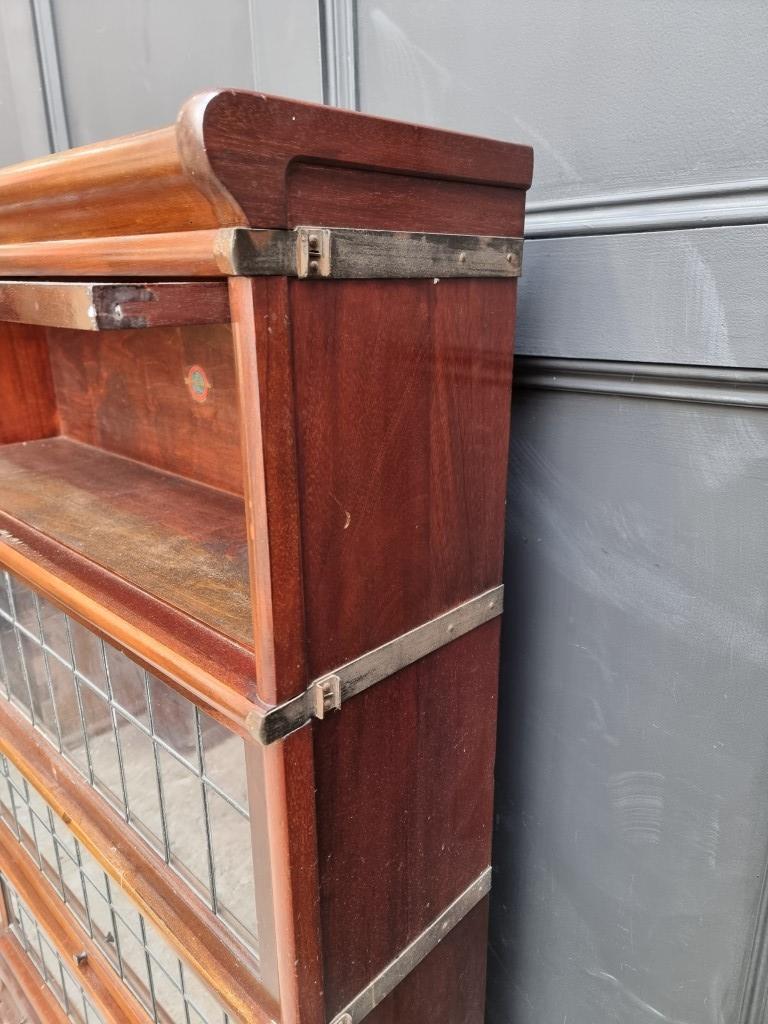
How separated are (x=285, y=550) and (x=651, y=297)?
1.46 feet

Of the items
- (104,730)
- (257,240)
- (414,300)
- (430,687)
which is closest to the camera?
(257,240)

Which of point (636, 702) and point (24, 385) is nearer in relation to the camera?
point (636, 702)

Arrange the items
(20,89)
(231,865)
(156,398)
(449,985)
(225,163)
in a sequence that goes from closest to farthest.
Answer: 1. (225,163)
2. (231,865)
3. (449,985)
4. (156,398)
5. (20,89)

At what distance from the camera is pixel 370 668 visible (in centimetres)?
66

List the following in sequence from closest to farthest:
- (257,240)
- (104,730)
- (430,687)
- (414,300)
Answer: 1. (257,240)
2. (414,300)
3. (430,687)
4. (104,730)

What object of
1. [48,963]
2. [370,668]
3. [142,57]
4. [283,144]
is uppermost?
[142,57]

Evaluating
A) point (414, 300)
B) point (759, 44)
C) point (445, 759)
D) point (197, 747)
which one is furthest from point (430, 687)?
point (759, 44)

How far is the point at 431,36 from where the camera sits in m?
0.83

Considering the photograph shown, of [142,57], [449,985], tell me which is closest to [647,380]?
[449,985]

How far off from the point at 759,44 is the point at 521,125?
24cm

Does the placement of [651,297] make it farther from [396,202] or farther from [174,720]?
[174,720]

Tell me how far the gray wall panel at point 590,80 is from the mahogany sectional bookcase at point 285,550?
0.13 meters

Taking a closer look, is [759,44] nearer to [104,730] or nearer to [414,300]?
[414,300]

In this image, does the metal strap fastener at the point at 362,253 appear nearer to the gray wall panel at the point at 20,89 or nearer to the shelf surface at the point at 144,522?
the shelf surface at the point at 144,522
